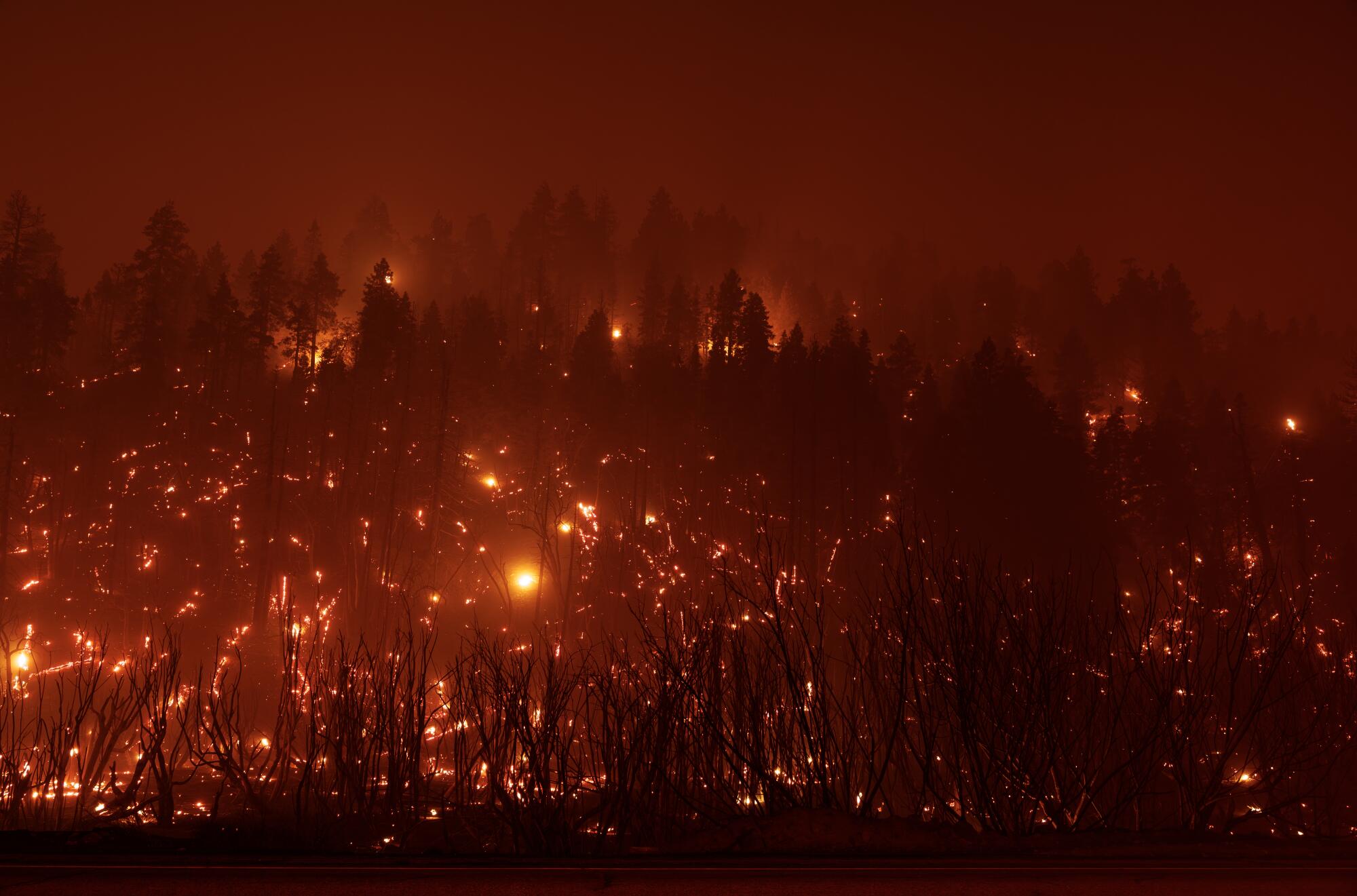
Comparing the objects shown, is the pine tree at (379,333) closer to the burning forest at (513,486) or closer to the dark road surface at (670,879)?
the burning forest at (513,486)

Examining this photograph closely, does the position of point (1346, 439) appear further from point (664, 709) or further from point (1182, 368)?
point (664, 709)

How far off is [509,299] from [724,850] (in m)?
59.5

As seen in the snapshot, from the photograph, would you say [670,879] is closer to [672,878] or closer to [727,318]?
[672,878]

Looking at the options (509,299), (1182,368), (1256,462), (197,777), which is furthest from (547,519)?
(1182,368)

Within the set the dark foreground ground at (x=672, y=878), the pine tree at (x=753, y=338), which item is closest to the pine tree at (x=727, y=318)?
the pine tree at (x=753, y=338)

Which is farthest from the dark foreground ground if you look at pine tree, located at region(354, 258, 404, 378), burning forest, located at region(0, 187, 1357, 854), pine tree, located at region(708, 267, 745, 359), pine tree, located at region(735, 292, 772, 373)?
pine tree, located at region(708, 267, 745, 359)

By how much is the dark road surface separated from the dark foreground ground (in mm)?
16

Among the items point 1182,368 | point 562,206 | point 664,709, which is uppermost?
point 562,206

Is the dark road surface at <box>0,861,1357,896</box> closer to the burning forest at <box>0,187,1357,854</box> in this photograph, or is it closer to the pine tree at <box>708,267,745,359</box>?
the burning forest at <box>0,187,1357,854</box>

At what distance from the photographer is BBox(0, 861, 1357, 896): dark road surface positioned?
820cm

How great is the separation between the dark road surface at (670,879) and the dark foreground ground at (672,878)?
2 centimetres

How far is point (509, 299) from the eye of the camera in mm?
65562

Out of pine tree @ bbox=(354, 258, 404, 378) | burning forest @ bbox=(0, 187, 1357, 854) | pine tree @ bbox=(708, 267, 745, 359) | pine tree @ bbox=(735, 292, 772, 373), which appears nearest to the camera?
burning forest @ bbox=(0, 187, 1357, 854)

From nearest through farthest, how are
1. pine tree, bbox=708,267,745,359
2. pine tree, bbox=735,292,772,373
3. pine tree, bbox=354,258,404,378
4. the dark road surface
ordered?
the dark road surface
pine tree, bbox=354,258,404,378
pine tree, bbox=735,292,772,373
pine tree, bbox=708,267,745,359
